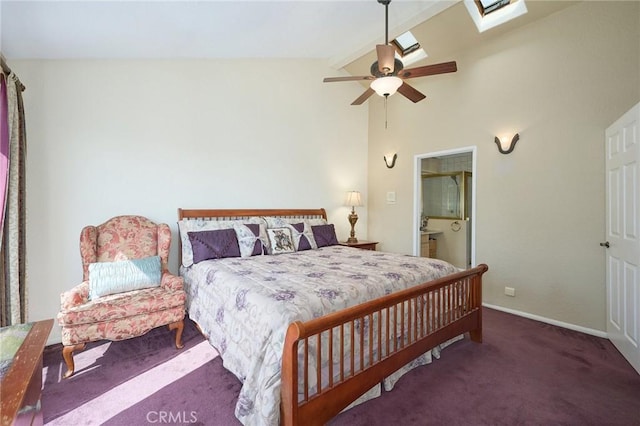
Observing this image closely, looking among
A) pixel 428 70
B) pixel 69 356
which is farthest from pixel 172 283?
pixel 428 70

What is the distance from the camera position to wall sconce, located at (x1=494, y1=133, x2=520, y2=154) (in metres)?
3.48

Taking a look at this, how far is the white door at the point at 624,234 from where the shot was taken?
2287 millimetres

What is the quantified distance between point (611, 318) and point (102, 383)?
174 inches

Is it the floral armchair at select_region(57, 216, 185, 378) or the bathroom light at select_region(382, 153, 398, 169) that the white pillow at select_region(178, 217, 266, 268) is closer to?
the floral armchair at select_region(57, 216, 185, 378)

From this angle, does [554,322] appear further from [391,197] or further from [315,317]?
[315,317]

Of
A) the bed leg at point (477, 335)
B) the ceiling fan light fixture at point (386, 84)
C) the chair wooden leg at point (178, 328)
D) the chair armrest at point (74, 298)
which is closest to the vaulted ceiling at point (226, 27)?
the ceiling fan light fixture at point (386, 84)

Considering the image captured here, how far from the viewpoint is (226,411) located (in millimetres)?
1848

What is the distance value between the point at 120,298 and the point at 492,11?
16.2 feet

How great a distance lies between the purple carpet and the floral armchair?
0.87 ft

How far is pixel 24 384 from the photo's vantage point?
3.53 feet

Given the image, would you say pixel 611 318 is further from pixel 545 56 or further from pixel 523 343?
pixel 545 56

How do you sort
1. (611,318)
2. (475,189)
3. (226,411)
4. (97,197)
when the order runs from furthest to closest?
(475,189) < (97,197) < (611,318) < (226,411)

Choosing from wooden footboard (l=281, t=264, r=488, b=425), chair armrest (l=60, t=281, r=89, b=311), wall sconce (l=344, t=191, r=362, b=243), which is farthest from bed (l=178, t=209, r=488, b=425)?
wall sconce (l=344, t=191, r=362, b=243)

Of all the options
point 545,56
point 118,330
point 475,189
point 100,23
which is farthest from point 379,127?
point 118,330
